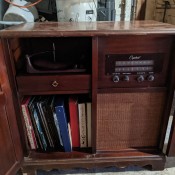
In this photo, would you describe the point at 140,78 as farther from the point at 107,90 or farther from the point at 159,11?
the point at 159,11

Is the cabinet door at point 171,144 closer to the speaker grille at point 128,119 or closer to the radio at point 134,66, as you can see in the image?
the speaker grille at point 128,119

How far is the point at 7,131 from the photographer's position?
2.59ft

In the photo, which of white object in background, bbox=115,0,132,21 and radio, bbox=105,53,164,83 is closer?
radio, bbox=105,53,164,83

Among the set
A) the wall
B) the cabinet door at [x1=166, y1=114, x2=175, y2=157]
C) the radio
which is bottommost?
the cabinet door at [x1=166, y1=114, x2=175, y2=157]

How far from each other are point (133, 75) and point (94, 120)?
286 millimetres

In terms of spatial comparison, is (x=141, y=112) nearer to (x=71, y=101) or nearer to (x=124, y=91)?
(x=124, y=91)

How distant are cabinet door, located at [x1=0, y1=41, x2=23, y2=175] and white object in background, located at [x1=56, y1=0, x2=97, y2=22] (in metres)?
0.51

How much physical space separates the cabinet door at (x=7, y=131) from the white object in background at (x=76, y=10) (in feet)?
1.68

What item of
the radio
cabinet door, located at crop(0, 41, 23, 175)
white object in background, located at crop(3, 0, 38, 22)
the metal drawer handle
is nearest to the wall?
the radio

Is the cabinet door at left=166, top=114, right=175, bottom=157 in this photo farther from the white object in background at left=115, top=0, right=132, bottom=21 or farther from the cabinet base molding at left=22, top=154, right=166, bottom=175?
the white object in background at left=115, top=0, right=132, bottom=21

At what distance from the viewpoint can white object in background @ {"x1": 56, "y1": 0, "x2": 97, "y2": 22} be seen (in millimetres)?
1053

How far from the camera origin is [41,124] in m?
0.94

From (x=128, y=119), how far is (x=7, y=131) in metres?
0.57

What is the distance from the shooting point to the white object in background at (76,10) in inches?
41.4
